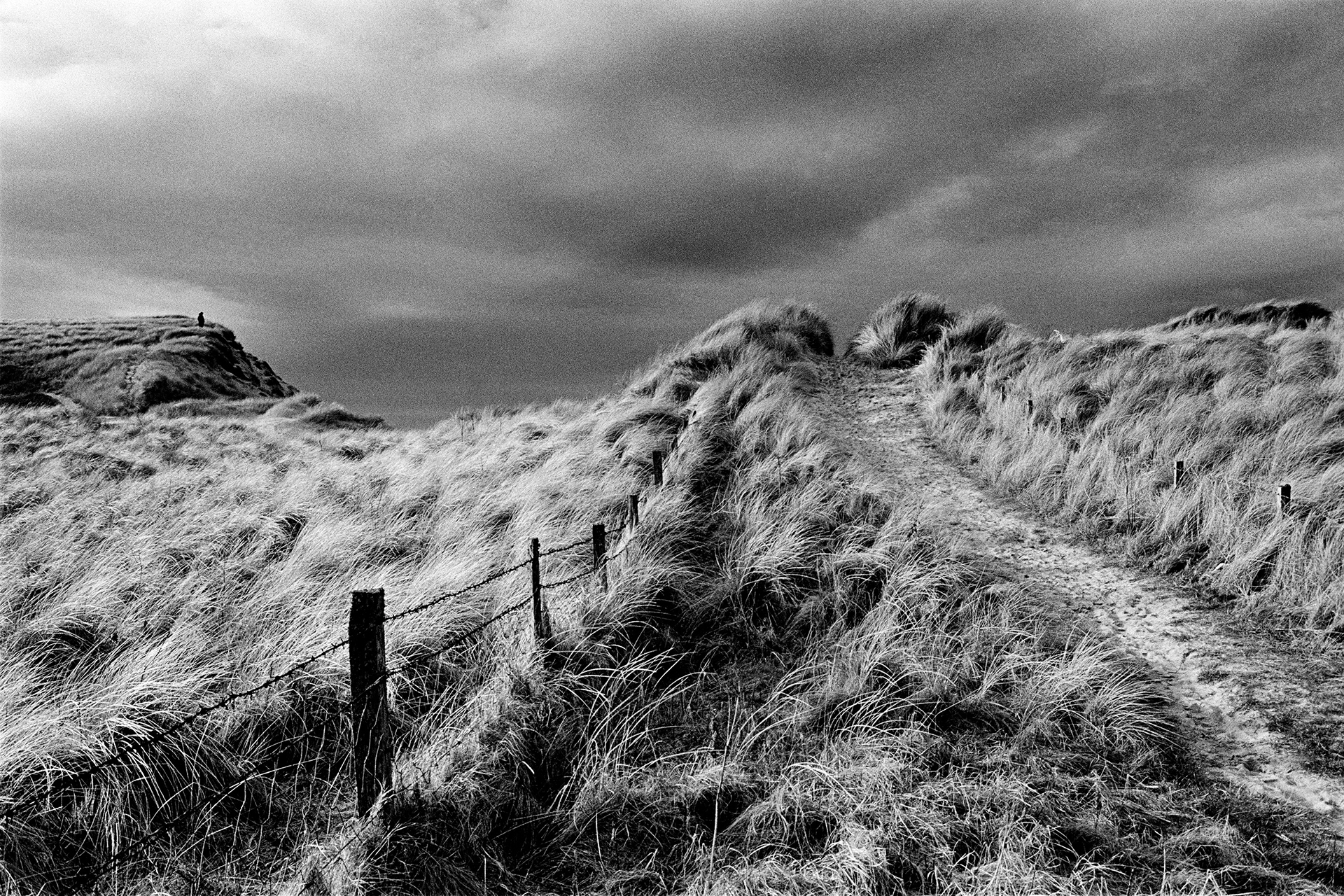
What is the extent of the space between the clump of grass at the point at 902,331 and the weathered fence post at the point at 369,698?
13.1 metres

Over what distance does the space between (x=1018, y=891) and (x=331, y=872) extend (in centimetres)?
273

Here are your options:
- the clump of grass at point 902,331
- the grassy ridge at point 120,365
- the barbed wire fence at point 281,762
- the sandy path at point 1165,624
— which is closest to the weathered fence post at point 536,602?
the barbed wire fence at point 281,762

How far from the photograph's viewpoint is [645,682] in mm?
4801

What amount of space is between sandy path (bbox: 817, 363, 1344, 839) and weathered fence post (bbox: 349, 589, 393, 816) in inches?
169

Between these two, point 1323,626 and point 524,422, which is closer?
point 1323,626

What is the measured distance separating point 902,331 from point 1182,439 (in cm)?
753

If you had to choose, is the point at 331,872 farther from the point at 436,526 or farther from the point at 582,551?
the point at 436,526

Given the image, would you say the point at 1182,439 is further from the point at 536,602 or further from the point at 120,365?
the point at 120,365

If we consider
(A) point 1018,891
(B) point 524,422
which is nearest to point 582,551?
(A) point 1018,891

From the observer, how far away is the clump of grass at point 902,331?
50.6ft

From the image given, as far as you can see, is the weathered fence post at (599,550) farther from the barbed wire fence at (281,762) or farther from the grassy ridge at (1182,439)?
the grassy ridge at (1182,439)

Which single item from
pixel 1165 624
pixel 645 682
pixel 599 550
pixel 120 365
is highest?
pixel 120 365

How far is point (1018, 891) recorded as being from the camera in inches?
123

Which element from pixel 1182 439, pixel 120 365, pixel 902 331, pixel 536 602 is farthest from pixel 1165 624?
pixel 120 365
